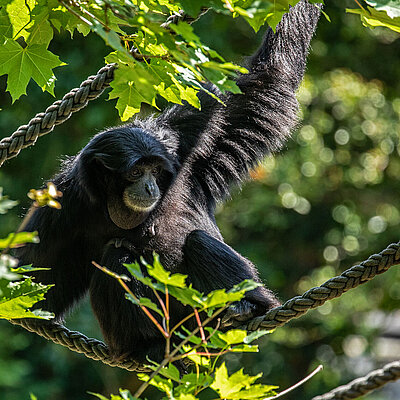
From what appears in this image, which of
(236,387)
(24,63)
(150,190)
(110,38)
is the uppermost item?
(24,63)

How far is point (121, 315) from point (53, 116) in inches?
56.4

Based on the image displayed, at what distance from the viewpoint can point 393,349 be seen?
14992 millimetres

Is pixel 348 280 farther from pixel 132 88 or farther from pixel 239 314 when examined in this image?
pixel 132 88

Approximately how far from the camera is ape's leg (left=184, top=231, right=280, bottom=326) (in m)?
4.27

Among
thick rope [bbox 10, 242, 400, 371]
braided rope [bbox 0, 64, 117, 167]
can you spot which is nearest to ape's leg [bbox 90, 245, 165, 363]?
thick rope [bbox 10, 242, 400, 371]

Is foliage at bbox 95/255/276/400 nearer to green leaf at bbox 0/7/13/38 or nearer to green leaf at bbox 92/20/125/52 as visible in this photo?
green leaf at bbox 92/20/125/52

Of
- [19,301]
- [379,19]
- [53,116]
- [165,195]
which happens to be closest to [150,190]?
[165,195]

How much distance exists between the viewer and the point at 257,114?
475 centimetres

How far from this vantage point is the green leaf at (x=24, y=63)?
113 inches

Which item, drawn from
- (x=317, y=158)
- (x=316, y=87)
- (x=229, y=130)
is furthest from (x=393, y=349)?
(x=229, y=130)

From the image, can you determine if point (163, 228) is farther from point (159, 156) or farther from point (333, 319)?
point (333, 319)

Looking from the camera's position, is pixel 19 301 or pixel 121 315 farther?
pixel 121 315

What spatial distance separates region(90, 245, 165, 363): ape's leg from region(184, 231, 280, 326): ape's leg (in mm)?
354

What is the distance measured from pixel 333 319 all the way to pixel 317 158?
2.79 metres
